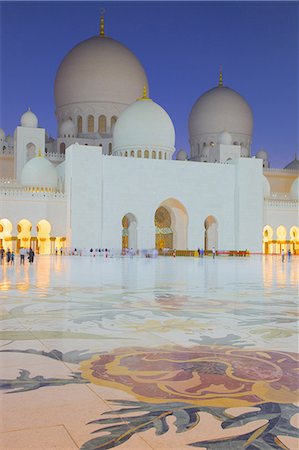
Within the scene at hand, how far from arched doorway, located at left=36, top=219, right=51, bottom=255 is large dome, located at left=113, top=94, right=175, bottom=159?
17.8 ft

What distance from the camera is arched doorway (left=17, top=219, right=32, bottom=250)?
76.2 ft

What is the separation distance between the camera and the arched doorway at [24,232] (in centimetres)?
2323

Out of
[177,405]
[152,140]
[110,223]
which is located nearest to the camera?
[177,405]

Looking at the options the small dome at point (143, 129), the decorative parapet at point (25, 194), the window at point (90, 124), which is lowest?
the decorative parapet at point (25, 194)

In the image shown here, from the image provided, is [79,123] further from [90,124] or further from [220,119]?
[220,119]

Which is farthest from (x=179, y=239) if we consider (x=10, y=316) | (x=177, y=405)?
(x=177, y=405)

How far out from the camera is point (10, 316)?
393cm

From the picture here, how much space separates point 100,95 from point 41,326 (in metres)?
27.0

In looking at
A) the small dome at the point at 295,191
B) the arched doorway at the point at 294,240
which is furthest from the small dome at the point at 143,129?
the small dome at the point at 295,191

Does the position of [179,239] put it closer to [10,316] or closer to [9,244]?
[9,244]

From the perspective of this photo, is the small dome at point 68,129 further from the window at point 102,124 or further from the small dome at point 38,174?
the small dome at point 38,174

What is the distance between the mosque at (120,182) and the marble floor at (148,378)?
19.4 metres

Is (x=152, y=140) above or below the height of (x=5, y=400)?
above

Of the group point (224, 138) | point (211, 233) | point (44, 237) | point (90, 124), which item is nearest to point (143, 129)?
point (90, 124)
